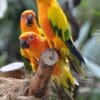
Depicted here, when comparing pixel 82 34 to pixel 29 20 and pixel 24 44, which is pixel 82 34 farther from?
pixel 24 44

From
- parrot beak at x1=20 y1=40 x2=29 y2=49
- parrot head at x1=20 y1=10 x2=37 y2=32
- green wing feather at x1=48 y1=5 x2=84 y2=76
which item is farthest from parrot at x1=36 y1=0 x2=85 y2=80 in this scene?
parrot head at x1=20 y1=10 x2=37 y2=32

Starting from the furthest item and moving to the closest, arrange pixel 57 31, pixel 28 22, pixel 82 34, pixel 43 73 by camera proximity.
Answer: pixel 82 34
pixel 28 22
pixel 57 31
pixel 43 73

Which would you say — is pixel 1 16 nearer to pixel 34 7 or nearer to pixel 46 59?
pixel 34 7

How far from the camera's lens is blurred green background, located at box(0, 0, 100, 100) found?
149 inches

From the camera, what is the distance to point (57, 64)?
3.04 meters

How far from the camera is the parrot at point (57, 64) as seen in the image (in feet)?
9.87

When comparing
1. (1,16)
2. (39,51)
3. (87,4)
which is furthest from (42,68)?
(1,16)

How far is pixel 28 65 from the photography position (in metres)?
3.54

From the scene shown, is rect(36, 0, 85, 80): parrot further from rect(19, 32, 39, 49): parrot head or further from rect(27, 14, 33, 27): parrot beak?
rect(27, 14, 33, 27): parrot beak

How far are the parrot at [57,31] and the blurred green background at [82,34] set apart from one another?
152 mm

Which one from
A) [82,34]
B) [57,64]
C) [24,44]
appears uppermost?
[24,44]

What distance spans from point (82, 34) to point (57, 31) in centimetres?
128

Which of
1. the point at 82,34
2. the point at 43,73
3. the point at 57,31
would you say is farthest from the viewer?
the point at 82,34

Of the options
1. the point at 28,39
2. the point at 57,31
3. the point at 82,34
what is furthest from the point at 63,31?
the point at 82,34
